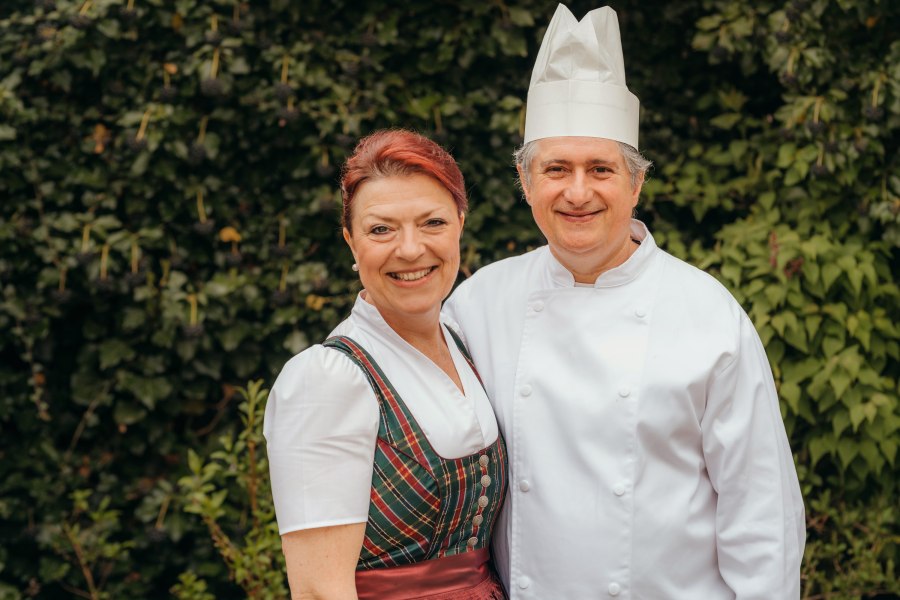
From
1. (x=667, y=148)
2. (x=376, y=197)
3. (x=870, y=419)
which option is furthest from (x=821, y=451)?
(x=376, y=197)

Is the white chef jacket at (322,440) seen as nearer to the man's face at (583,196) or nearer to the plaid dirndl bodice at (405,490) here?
the plaid dirndl bodice at (405,490)

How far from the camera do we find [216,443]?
3.77m

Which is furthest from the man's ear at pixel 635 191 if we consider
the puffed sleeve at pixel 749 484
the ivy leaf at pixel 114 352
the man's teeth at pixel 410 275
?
the ivy leaf at pixel 114 352

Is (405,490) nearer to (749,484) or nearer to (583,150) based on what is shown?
(749,484)

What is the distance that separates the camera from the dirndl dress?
1.85 m

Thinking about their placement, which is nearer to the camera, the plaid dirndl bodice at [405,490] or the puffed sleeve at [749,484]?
the plaid dirndl bodice at [405,490]

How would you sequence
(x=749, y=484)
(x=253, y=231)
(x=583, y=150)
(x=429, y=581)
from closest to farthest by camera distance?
(x=429, y=581)
(x=749, y=484)
(x=583, y=150)
(x=253, y=231)

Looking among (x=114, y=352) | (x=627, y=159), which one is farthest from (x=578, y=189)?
(x=114, y=352)

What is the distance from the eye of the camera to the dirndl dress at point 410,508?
72.8 inches

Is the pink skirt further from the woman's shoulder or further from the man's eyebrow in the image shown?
the man's eyebrow

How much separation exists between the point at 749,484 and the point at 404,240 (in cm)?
90

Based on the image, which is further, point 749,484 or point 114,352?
point 114,352

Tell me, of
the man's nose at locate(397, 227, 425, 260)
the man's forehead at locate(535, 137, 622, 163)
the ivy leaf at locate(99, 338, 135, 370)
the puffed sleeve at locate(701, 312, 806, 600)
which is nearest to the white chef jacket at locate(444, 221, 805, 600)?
the puffed sleeve at locate(701, 312, 806, 600)

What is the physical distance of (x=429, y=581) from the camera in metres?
1.91
